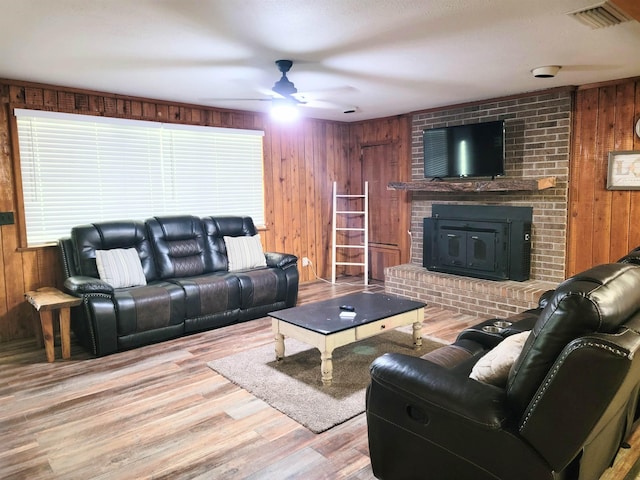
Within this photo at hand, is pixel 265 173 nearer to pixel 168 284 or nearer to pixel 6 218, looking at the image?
pixel 168 284

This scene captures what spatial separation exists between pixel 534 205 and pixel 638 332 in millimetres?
3754

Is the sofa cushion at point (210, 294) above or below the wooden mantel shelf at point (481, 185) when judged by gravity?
below

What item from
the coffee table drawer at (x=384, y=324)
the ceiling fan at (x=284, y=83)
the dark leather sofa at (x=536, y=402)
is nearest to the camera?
the dark leather sofa at (x=536, y=402)

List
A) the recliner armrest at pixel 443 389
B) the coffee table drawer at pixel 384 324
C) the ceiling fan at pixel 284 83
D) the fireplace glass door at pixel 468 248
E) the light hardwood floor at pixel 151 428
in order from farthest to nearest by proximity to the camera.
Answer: the fireplace glass door at pixel 468 248 < the ceiling fan at pixel 284 83 < the coffee table drawer at pixel 384 324 < the light hardwood floor at pixel 151 428 < the recliner armrest at pixel 443 389

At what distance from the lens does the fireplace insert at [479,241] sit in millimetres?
4855

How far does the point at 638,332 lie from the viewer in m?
1.43

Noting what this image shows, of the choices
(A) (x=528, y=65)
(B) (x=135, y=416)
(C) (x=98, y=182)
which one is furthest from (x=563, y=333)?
(C) (x=98, y=182)

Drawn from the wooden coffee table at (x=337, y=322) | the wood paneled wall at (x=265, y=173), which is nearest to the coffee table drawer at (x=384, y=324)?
the wooden coffee table at (x=337, y=322)

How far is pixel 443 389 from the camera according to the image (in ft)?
5.81

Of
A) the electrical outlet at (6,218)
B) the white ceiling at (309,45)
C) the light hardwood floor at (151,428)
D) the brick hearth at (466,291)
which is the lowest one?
the light hardwood floor at (151,428)

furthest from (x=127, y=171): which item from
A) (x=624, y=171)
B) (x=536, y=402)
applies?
(x=624, y=171)

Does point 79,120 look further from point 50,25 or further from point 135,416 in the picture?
point 135,416

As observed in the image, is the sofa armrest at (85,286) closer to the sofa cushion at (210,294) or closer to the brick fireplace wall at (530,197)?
the sofa cushion at (210,294)

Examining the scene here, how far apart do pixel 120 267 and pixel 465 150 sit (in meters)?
3.93
